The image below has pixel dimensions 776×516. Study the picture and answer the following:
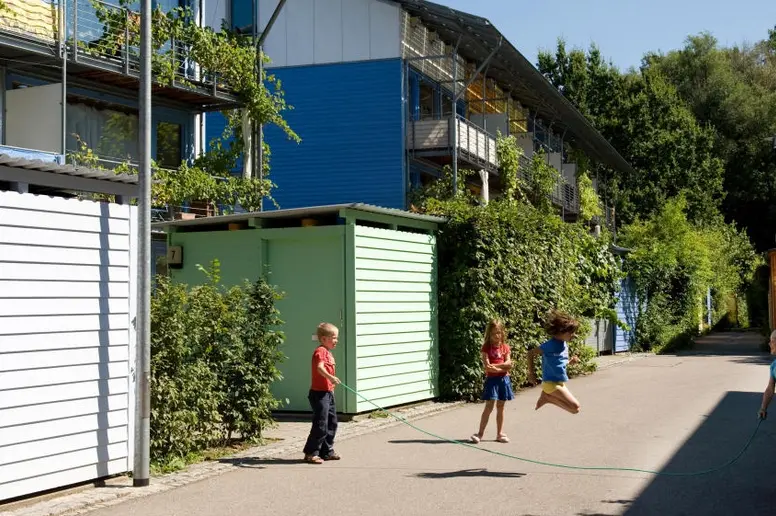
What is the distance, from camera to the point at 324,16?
90.9 feet

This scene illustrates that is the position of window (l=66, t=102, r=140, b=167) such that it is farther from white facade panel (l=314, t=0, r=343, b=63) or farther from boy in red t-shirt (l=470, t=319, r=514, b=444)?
boy in red t-shirt (l=470, t=319, r=514, b=444)

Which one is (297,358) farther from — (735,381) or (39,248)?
(735,381)

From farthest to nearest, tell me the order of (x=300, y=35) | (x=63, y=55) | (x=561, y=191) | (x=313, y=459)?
(x=561, y=191), (x=300, y=35), (x=63, y=55), (x=313, y=459)

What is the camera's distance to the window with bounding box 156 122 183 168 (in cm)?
2223

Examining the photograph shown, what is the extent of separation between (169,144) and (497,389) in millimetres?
13421

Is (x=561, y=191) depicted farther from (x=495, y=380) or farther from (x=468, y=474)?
(x=468, y=474)

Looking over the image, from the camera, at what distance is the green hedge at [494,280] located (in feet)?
50.1

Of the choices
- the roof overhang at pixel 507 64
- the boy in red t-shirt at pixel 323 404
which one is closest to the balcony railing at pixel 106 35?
the roof overhang at pixel 507 64

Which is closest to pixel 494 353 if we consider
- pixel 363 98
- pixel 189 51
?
pixel 189 51

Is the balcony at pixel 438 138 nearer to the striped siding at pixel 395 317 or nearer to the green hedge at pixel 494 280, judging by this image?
the green hedge at pixel 494 280

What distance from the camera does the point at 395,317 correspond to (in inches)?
555

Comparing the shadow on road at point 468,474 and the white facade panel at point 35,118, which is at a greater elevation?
the white facade panel at point 35,118

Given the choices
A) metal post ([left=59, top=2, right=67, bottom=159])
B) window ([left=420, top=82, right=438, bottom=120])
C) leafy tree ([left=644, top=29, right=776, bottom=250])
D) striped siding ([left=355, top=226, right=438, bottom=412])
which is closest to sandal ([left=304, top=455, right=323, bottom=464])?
striped siding ([left=355, top=226, right=438, bottom=412])

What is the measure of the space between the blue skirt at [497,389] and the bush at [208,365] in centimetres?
233
